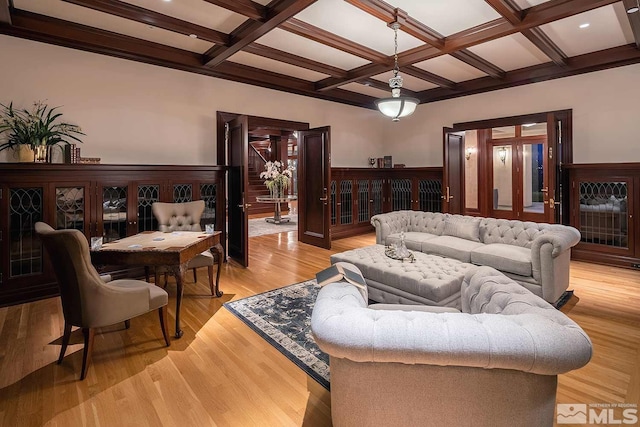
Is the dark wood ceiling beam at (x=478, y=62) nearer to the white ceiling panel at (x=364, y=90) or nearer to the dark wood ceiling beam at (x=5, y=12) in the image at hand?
the white ceiling panel at (x=364, y=90)

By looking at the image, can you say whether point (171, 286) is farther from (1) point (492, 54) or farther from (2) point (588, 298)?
(1) point (492, 54)

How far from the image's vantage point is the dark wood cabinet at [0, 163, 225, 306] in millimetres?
3570

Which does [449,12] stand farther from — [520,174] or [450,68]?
[520,174]

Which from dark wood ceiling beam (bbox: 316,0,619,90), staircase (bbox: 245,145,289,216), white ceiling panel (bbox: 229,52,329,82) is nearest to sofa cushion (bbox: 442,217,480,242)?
A: dark wood ceiling beam (bbox: 316,0,619,90)

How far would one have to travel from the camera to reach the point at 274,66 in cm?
545

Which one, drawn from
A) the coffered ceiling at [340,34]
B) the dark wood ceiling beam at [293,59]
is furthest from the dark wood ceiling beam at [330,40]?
the dark wood ceiling beam at [293,59]

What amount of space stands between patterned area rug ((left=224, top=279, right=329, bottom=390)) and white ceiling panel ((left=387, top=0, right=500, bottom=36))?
3220 mm

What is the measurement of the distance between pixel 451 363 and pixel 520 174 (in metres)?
9.01

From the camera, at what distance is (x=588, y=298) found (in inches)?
148

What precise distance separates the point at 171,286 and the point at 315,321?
333cm

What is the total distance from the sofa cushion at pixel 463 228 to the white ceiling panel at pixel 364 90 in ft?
10.7

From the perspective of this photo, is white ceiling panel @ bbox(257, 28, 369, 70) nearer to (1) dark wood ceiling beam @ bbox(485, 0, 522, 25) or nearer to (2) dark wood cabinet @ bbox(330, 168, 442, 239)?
(1) dark wood ceiling beam @ bbox(485, 0, 522, 25)

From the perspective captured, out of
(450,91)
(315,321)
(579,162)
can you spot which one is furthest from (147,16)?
(579,162)

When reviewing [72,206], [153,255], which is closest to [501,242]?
[153,255]
